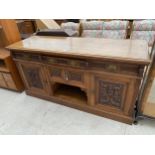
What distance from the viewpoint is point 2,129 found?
158 cm

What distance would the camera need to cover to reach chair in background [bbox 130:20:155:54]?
2.94 m

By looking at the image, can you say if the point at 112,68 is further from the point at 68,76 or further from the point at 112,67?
the point at 68,76

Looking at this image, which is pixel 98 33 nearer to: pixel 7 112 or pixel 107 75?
pixel 107 75

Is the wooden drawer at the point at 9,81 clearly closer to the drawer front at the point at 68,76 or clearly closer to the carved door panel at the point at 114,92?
the drawer front at the point at 68,76

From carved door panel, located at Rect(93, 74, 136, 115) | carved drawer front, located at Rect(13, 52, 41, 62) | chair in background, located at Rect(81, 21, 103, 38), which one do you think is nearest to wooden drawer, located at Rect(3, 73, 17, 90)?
carved drawer front, located at Rect(13, 52, 41, 62)

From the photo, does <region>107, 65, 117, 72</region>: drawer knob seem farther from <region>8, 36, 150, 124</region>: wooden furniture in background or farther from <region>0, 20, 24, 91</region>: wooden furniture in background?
<region>0, 20, 24, 91</region>: wooden furniture in background

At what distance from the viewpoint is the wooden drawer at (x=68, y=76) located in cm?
146

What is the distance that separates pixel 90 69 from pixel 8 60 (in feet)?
4.07

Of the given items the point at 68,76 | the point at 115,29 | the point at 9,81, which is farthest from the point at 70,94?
the point at 115,29

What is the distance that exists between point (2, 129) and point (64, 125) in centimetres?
73

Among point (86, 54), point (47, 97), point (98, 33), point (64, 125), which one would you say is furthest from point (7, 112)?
point (98, 33)

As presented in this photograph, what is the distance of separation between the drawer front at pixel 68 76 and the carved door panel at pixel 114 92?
0.15m

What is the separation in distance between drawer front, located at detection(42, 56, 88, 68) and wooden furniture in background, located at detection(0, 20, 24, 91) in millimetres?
696

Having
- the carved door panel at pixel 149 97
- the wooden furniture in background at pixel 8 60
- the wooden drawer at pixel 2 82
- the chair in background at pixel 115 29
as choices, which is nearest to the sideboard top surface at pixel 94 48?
the carved door panel at pixel 149 97
